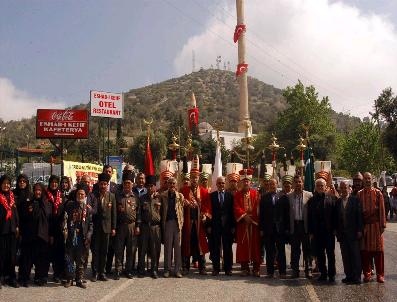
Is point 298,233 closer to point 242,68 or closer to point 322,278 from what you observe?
point 322,278

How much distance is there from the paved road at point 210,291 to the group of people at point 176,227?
34 cm

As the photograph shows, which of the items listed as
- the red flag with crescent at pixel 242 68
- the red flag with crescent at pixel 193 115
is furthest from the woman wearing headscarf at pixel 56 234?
the red flag with crescent at pixel 242 68

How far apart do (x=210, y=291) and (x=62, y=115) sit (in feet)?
43.3

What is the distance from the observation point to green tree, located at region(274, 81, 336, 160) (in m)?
59.7

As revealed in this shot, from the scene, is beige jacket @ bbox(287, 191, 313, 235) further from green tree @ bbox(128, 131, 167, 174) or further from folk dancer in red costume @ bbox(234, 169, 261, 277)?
green tree @ bbox(128, 131, 167, 174)

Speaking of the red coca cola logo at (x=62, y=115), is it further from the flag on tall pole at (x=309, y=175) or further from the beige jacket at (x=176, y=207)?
the beige jacket at (x=176, y=207)

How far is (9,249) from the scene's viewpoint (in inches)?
324

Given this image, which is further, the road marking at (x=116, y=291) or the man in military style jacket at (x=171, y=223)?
the man in military style jacket at (x=171, y=223)

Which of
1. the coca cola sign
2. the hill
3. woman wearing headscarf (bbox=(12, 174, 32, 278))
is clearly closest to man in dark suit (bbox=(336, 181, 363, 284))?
woman wearing headscarf (bbox=(12, 174, 32, 278))

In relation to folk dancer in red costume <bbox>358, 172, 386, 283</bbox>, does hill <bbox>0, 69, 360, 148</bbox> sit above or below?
above

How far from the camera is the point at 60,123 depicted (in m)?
19.2

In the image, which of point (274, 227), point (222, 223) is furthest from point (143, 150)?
point (274, 227)

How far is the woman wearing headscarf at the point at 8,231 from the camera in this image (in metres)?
8.11

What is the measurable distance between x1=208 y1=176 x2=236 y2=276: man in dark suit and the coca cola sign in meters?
11.0
